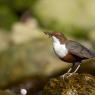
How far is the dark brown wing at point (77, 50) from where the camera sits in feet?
36.8

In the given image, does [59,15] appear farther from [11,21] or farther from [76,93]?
[76,93]

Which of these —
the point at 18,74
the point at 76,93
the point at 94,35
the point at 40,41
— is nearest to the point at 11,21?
the point at 94,35

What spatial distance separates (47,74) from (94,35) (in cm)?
714

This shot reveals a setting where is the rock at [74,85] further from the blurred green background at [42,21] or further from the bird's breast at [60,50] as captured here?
the blurred green background at [42,21]

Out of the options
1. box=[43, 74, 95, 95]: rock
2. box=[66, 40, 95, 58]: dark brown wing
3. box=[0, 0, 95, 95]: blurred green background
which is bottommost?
box=[43, 74, 95, 95]: rock

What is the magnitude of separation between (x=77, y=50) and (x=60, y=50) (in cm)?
53

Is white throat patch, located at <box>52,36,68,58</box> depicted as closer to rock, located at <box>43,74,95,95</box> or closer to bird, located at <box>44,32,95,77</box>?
bird, located at <box>44,32,95,77</box>

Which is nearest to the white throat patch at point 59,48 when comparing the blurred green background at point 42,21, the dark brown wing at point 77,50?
the dark brown wing at point 77,50

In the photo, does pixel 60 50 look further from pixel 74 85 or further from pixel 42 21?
pixel 42 21

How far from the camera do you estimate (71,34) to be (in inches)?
967

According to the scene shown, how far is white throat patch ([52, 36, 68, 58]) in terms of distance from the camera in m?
10.9

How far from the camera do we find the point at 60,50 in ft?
35.9

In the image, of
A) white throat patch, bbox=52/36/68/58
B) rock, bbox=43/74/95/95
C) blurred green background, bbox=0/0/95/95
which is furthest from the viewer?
blurred green background, bbox=0/0/95/95

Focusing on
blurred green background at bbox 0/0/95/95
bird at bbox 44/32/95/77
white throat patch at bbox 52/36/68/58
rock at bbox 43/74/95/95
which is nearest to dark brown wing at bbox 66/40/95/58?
bird at bbox 44/32/95/77
